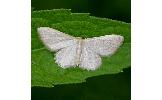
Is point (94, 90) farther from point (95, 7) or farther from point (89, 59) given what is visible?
point (95, 7)

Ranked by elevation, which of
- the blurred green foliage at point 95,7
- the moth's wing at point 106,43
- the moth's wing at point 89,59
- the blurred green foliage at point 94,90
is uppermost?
the blurred green foliage at point 95,7

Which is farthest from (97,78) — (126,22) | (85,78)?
(126,22)

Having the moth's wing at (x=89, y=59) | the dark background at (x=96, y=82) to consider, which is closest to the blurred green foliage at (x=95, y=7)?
the dark background at (x=96, y=82)

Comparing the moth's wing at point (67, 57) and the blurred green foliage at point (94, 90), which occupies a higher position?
the moth's wing at point (67, 57)

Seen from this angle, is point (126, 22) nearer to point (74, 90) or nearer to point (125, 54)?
point (125, 54)

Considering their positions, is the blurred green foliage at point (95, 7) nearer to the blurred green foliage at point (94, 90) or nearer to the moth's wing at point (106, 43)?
the moth's wing at point (106, 43)

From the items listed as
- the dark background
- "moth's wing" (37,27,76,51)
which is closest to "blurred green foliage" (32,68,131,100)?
the dark background

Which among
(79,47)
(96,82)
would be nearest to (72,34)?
(79,47)
